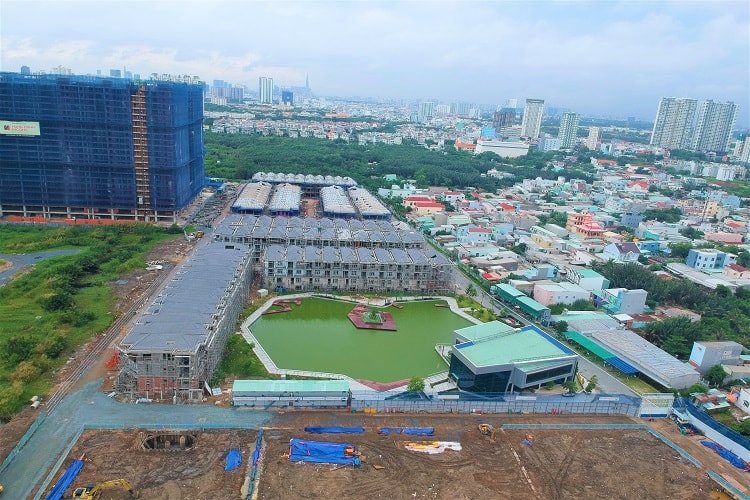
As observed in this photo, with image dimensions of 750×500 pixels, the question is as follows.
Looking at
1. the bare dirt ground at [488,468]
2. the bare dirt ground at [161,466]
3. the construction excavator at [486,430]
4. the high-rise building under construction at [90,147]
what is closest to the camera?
the bare dirt ground at [161,466]

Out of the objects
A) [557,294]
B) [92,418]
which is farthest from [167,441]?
[557,294]

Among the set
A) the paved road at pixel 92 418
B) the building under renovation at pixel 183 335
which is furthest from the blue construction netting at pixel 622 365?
the building under renovation at pixel 183 335

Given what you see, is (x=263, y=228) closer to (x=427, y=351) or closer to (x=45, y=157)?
(x=427, y=351)

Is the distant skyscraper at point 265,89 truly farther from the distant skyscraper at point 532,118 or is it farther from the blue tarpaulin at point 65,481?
the blue tarpaulin at point 65,481

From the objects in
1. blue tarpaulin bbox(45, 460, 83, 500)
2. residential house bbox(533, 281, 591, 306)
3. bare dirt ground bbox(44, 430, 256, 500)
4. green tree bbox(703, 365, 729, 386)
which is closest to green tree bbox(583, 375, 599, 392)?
green tree bbox(703, 365, 729, 386)

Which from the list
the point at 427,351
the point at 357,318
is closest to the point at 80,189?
the point at 357,318

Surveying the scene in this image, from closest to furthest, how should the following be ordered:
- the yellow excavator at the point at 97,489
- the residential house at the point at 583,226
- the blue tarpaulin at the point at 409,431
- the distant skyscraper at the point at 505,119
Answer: the yellow excavator at the point at 97,489 < the blue tarpaulin at the point at 409,431 < the residential house at the point at 583,226 < the distant skyscraper at the point at 505,119
